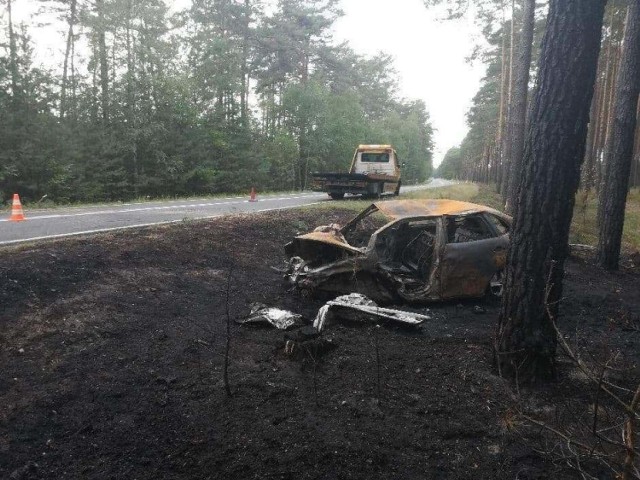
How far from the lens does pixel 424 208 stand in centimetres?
618

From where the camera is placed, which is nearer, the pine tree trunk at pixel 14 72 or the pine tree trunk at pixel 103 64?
the pine tree trunk at pixel 14 72

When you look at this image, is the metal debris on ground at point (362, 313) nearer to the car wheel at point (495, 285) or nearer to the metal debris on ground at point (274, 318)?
the metal debris on ground at point (274, 318)

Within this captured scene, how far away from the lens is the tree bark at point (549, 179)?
140 inches

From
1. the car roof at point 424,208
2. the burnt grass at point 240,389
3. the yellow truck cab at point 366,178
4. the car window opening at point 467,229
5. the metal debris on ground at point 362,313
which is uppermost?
the yellow truck cab at point 366,178

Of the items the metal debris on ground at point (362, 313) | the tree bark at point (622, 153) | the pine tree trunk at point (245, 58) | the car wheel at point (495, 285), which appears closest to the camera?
the metal debris on ground at point (362, 313)

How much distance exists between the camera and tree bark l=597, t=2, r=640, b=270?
27.2ft

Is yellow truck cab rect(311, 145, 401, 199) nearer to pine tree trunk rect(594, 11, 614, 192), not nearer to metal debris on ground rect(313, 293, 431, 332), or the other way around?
pine tree trunk rect(594, 11, 614, 192)

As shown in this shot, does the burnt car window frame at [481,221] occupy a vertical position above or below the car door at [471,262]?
above

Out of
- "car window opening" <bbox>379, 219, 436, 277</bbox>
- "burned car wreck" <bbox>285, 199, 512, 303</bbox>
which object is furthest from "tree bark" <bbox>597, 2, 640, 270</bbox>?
"car window opening" <bbox>379, 219, 436, 277</bbox>

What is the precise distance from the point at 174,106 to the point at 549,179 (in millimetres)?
20212

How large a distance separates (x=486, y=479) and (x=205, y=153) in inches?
863

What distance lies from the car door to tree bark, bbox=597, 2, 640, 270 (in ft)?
12.8

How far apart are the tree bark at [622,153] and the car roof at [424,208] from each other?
376 centimetres

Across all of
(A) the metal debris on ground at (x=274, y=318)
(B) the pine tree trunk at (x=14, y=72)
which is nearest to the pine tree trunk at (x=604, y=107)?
(A) the metal debris on ground at (x=274, y=318)
